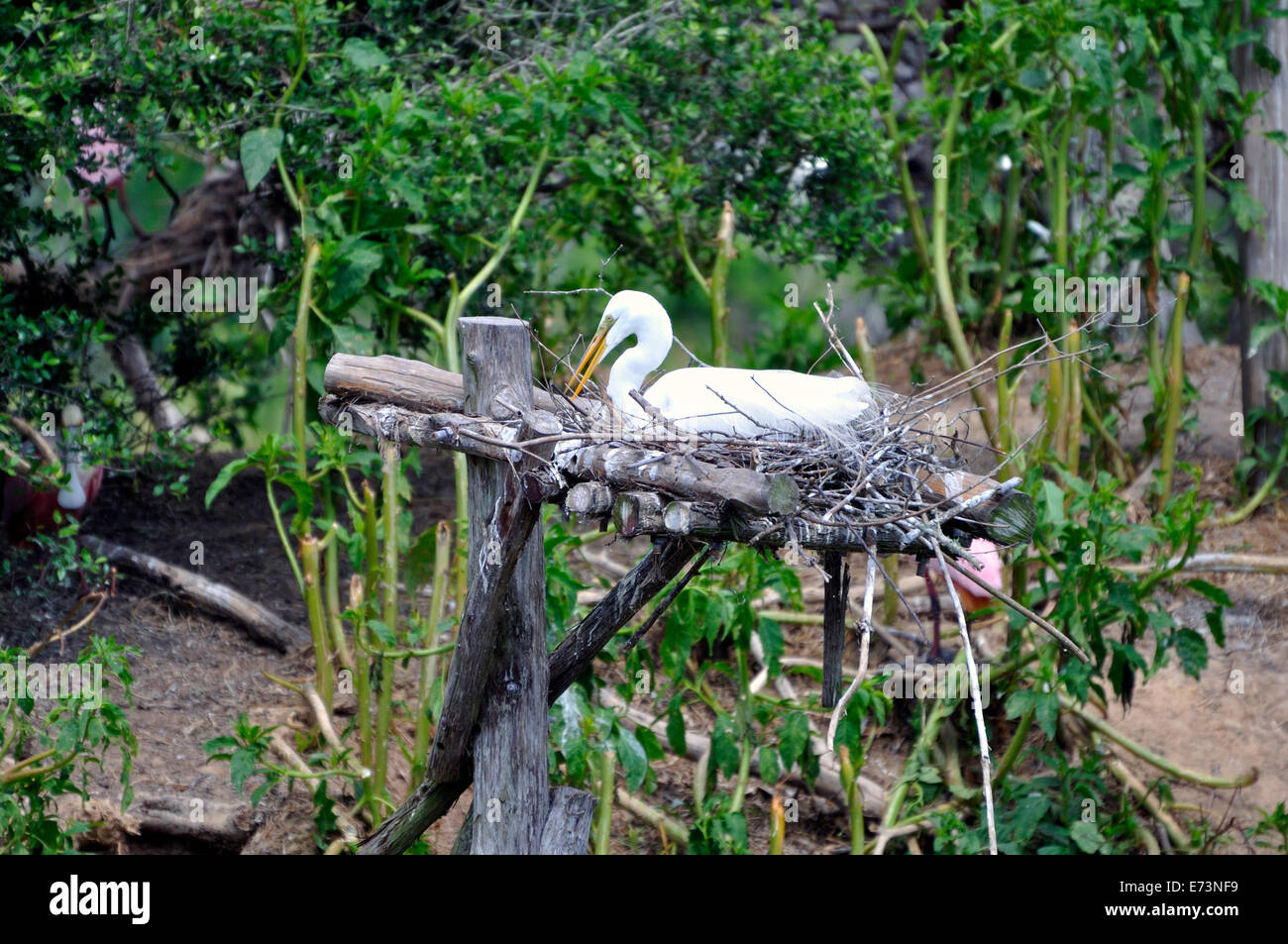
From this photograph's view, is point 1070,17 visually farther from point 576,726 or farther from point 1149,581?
point 576,726

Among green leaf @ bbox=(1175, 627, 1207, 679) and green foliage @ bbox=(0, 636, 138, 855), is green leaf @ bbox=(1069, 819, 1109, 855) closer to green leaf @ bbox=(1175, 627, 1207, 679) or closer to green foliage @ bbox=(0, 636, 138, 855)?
green leaf @ bbox=(1175, 627, 1207, 679)

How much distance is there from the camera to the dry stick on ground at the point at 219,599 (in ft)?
17.1

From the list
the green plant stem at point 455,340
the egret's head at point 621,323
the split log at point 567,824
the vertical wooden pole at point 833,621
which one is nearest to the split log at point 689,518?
the vertical wooden pole at point 833,621

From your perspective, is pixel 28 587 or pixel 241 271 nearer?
pixel 28 587

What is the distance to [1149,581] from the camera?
4.29 m

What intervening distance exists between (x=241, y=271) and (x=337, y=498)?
1.27m

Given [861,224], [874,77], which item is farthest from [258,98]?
[874,77]

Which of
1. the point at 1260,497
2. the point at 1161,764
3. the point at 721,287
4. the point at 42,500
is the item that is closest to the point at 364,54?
the point at 721,287

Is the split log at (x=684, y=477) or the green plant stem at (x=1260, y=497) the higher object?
the green plant stem at (x=1260, y=497)

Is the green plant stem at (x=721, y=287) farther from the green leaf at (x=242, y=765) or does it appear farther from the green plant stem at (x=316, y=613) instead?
the green leaf at (x=242, y=765)

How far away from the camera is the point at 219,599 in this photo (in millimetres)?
5238

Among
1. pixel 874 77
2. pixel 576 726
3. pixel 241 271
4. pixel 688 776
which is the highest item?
pixel 874 77

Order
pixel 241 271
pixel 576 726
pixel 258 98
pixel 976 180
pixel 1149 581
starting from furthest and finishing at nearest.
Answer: pixel 976 180, pixel 241 271, pixel 258 98, pixel 1149 581, pixel 576 726

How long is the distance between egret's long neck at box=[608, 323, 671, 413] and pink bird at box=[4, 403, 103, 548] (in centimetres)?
272
